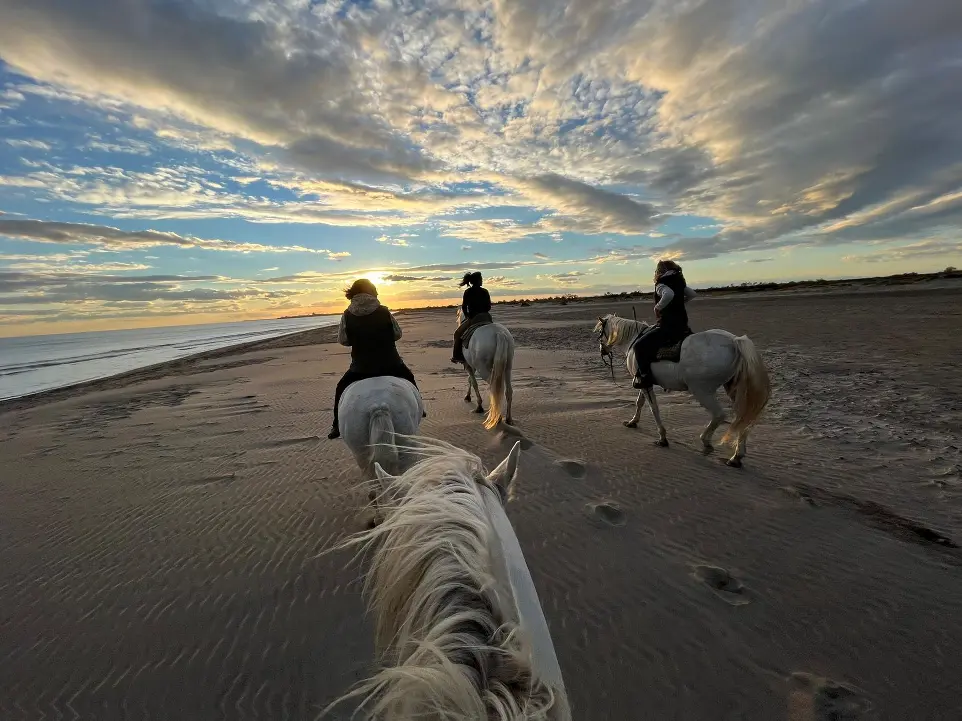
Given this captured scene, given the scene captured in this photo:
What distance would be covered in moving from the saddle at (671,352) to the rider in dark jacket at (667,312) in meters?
0.03

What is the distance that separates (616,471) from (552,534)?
65.0 inches

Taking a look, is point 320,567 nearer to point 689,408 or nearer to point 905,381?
point 689,408

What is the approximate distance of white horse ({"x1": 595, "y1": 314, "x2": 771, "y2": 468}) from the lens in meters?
5.26

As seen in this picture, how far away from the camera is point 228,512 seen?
4.61m

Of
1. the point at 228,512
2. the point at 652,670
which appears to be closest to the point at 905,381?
the point at 652,670

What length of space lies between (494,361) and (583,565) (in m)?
3.92

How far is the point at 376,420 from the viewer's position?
3.79m

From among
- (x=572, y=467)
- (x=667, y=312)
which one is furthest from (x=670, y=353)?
(x=572, y=467)

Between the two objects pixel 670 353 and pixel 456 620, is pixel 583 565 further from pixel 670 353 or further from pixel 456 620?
pixel 670 353

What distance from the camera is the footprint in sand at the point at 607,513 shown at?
4078 millimetres

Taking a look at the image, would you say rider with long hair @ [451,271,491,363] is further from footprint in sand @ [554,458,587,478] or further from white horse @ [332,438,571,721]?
white horse @ [332,438,571,721]

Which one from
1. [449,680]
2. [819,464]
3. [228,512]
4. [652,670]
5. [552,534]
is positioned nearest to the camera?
[449,680]

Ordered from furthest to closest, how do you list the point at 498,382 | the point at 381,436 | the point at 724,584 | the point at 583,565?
the point at 498,382 < the point at 381,436 < the point at 583,565 < the point at 724,584

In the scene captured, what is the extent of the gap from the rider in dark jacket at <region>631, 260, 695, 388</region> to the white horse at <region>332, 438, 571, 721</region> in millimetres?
5299
